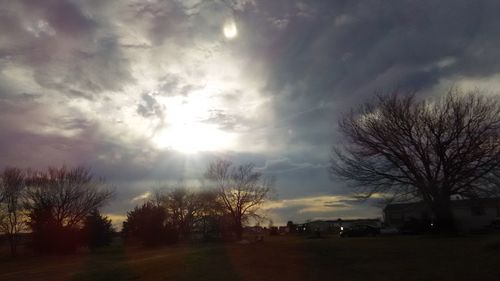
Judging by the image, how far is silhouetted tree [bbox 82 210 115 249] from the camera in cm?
6853

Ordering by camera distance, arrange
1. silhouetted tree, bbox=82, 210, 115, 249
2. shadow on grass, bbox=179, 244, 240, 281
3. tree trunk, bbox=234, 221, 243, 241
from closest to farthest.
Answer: shadow on grass, bbox=179, 244, 240, 281, silhouetted tree, bbox=82, 210, 115, 249, tree trunk, bbox=234, 221, 243, 241

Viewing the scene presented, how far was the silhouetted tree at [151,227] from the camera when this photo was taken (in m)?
64.8

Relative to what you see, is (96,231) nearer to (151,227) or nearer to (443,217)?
(151,227)

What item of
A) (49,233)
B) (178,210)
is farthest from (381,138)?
(178,210)

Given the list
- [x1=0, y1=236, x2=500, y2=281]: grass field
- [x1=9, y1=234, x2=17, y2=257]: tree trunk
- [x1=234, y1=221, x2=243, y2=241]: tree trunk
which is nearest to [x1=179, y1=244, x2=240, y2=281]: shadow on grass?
[x1=0, y1=236, x2=500, y2=281]: grass field

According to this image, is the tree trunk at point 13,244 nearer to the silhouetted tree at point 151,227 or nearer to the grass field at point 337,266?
the silhouetted tree at point 151,227

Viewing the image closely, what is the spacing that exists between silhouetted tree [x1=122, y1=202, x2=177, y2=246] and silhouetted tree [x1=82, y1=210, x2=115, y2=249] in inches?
172

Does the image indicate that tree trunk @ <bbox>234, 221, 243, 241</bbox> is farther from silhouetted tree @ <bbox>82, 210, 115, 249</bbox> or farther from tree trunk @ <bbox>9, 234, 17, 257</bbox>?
tree trunk @ <bbox>9, 234, 17, 257</bbox>

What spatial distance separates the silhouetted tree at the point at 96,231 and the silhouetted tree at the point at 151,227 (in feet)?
14.4

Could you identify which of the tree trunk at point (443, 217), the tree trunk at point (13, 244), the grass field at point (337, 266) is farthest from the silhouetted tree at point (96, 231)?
the tree trunk at point (443, 217)

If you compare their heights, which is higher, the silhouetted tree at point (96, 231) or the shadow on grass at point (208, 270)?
the silhouetted tree at point (96, 231)

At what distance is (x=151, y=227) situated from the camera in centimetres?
6512

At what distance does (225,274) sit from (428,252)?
35.3ft

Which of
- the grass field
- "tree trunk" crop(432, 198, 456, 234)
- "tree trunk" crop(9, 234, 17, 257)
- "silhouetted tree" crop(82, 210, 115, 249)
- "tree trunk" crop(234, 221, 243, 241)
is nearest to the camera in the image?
the grass field
